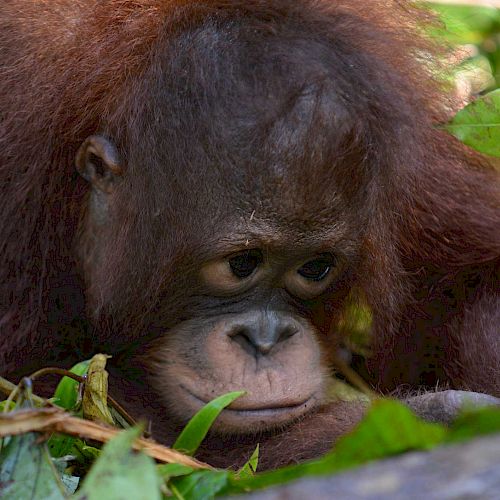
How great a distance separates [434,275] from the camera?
12.3ft

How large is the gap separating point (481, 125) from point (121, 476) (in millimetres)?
1872

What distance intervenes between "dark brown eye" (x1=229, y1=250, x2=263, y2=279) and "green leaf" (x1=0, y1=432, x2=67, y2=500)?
3.42ft

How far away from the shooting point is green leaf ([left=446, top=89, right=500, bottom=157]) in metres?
2.98

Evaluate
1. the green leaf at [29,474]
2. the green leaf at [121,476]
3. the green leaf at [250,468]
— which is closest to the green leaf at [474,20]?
the green leaf at [250,468]

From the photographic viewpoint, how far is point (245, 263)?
291 cm

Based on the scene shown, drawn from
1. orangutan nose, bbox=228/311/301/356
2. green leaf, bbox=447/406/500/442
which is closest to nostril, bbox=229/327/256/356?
orangutan nose, bbox=228/311/301/356

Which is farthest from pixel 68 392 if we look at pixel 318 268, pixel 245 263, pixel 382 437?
pixel 382 437

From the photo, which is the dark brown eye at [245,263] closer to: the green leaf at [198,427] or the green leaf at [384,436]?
the green leaf at [198,427]

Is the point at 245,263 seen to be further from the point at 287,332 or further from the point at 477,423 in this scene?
the point at 477,423

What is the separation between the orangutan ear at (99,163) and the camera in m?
2.85

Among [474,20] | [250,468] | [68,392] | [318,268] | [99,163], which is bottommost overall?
[250,468]

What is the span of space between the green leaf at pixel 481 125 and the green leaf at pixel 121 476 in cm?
179

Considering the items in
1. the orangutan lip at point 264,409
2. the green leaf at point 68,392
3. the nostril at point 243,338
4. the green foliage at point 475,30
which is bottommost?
the orangutan lip at point 264,409

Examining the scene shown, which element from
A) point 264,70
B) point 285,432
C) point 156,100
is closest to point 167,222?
point 156,100
